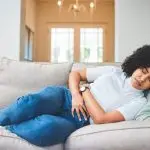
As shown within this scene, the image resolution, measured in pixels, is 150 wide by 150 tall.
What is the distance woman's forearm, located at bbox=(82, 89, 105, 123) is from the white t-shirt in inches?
1.5

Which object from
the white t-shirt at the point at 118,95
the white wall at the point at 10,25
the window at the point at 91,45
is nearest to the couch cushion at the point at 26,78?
the white t-shirt at the point at 118,95

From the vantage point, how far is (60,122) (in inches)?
58.9

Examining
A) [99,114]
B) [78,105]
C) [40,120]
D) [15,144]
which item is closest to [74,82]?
[78,105]

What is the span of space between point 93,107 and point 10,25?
2967mm

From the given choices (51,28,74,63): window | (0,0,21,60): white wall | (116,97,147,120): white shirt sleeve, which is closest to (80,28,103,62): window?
(51,28,74,63): window

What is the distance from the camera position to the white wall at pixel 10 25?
14.1 feet

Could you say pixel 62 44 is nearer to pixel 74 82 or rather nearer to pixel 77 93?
pixel 74 82

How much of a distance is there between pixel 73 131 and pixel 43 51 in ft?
25.3

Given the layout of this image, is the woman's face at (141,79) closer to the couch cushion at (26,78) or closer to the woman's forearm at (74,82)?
the woman's forearm at (74,82)

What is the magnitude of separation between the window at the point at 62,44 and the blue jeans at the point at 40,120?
748 cm

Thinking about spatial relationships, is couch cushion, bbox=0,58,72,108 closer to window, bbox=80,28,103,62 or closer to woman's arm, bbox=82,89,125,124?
woman's arm, bbox=82,89,125,124

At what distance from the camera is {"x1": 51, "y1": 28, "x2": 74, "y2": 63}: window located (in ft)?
30.1

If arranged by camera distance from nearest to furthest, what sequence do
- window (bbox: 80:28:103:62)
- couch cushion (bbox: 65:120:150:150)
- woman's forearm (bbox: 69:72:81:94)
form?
couch cushion (bbox: 65:120:150:150)
woman's forearm (bbox: 69:72:81:94)
window (bbox: 80:28:103:62)

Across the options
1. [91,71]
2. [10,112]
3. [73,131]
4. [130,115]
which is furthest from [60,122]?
[91,71]
